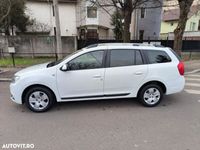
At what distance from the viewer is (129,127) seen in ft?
12.1

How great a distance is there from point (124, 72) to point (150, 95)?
3.32 feet

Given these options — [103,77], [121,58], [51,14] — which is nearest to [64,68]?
[103,77]

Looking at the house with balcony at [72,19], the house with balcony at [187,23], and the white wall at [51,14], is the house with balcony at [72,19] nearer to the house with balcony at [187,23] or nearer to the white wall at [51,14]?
the white wall at [51,14]

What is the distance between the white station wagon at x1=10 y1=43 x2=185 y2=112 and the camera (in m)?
4.35

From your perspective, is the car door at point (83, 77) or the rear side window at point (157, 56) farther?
the rear side window at point (157, 56)

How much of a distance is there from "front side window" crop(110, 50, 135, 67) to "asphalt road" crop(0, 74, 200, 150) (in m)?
1.21

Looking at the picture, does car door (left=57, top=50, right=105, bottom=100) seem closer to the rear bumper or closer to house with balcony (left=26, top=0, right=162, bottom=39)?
the rear bumper

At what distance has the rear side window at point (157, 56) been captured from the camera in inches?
186

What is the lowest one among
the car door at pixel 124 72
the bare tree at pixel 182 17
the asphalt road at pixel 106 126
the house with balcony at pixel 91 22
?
the asphalt road at pixel 106 126

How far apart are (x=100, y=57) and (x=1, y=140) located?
286 cm

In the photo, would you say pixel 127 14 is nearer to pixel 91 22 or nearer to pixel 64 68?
pixel 64 68

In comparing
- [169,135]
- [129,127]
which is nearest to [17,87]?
[129,127]

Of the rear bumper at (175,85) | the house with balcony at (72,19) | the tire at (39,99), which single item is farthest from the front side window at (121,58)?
the house with balcony at (72,19)

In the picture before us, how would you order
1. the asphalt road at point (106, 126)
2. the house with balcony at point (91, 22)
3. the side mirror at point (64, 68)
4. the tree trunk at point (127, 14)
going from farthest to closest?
the house with balcony at point (91, 22) < the tree trunk at point (127, 14) < the side mirror at point (64, 68) < the asphalt road at point (106, 126)
